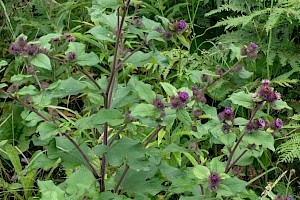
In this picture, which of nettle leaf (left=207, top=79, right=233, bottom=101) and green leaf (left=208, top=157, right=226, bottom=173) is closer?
green leaf (left=208, top=157, right=226, bottom=173)

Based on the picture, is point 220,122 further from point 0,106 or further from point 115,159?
point 0,106

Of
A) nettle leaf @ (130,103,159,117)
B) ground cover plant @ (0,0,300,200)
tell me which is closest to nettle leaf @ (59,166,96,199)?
ground cover plant @ (0,0,300,200)

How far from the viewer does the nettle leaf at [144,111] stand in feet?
5.29

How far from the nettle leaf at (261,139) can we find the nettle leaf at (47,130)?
0.58 meters

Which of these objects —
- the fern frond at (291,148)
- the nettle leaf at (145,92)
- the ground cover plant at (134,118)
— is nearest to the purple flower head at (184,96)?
the ground cover plant at (134,118)

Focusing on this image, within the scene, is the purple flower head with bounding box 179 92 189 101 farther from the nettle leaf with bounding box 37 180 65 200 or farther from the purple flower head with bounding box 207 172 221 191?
the nettle leaf with bounding box 37 180 65 200

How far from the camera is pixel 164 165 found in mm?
2014

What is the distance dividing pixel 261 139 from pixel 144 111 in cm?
36

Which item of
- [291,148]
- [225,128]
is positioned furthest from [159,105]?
[291,148]

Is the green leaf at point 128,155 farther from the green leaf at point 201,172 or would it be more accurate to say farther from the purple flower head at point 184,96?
the purple flower head at point 184,96

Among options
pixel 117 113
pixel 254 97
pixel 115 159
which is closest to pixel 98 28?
pixel 117 113

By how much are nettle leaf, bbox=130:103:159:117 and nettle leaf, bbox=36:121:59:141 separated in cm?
27

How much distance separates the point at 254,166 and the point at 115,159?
1227 millimetres

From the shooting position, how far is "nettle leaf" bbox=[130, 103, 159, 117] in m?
1.61
